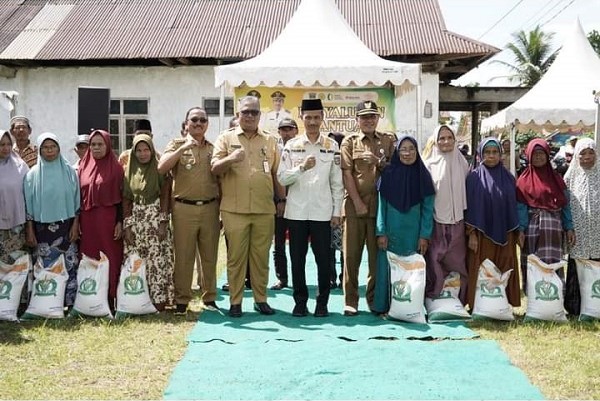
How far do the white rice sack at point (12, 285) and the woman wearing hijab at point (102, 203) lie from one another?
0.48 m

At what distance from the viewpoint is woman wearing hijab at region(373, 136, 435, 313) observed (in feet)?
17.4

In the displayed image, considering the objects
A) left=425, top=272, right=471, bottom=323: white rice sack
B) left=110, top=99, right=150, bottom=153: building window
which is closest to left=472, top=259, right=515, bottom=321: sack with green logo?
left=425, top=272, right=471, bottom=323: white rice sack

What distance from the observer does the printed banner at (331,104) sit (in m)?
10.5

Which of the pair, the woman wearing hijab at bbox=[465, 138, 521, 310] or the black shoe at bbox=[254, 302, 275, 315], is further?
the black shoe at bbox=[254, 302, 275, 315]

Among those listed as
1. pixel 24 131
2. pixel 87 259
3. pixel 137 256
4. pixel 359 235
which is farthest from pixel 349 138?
pixel 24 131

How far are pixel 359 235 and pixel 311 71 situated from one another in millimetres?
3820

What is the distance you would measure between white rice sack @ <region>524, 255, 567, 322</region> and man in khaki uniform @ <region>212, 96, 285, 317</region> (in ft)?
6.77

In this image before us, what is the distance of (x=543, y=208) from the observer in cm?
538

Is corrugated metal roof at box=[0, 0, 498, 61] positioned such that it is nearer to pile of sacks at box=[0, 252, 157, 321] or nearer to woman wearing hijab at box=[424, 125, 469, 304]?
woman wearing hijab at box=[424, 125, 469, 304]

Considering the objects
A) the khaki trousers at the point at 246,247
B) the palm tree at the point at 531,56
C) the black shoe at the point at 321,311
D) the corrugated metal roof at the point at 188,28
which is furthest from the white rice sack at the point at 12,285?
the palm tree at the point at 531,56

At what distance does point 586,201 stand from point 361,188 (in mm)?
1776

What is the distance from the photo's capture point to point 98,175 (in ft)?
17.9

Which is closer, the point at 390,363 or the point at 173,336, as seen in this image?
the point at 390,363

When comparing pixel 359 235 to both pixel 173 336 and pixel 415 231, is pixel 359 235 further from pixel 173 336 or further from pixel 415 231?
pixel 173 336
